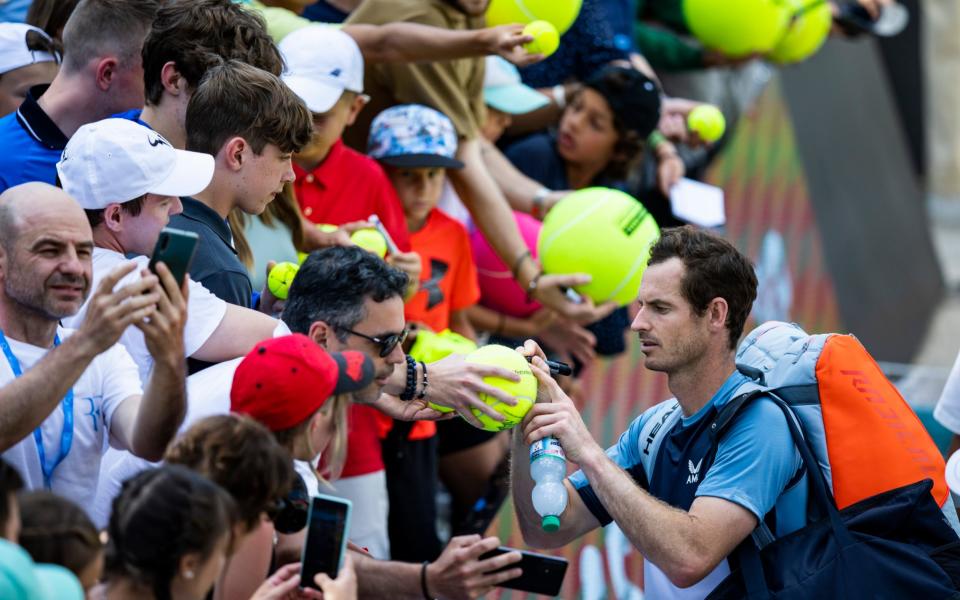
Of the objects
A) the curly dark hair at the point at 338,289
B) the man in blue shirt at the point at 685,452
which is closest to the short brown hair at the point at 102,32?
the curly dark hair at the point at 338,289

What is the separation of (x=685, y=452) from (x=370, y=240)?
1.24 metres

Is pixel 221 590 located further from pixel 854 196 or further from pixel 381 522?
pixel 854 196

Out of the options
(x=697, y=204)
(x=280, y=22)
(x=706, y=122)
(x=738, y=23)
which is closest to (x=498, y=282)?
(x=697, y=204)

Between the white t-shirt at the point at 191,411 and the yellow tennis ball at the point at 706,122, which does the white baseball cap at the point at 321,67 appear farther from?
the yellow tennis ball at the point at 706,122

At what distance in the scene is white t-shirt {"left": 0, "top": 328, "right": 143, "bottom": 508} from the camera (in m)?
2.91

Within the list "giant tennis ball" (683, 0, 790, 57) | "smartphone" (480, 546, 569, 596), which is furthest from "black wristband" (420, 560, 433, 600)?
"giant tennis ball" (683, 0, 790, 57)

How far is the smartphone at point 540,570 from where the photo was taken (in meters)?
3.41

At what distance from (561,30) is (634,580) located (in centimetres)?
216

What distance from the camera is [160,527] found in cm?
230

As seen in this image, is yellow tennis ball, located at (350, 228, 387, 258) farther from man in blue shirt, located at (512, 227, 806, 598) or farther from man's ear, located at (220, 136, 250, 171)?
man in blue shirt, located at (512, 227, 806, 598)

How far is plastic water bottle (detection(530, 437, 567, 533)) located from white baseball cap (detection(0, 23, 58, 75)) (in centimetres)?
207

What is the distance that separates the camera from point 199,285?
3.20 meters

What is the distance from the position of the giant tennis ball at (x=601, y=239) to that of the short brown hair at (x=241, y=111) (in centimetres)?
150

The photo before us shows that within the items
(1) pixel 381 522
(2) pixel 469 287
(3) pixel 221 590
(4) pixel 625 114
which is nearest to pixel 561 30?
(4) pixel 625 114
